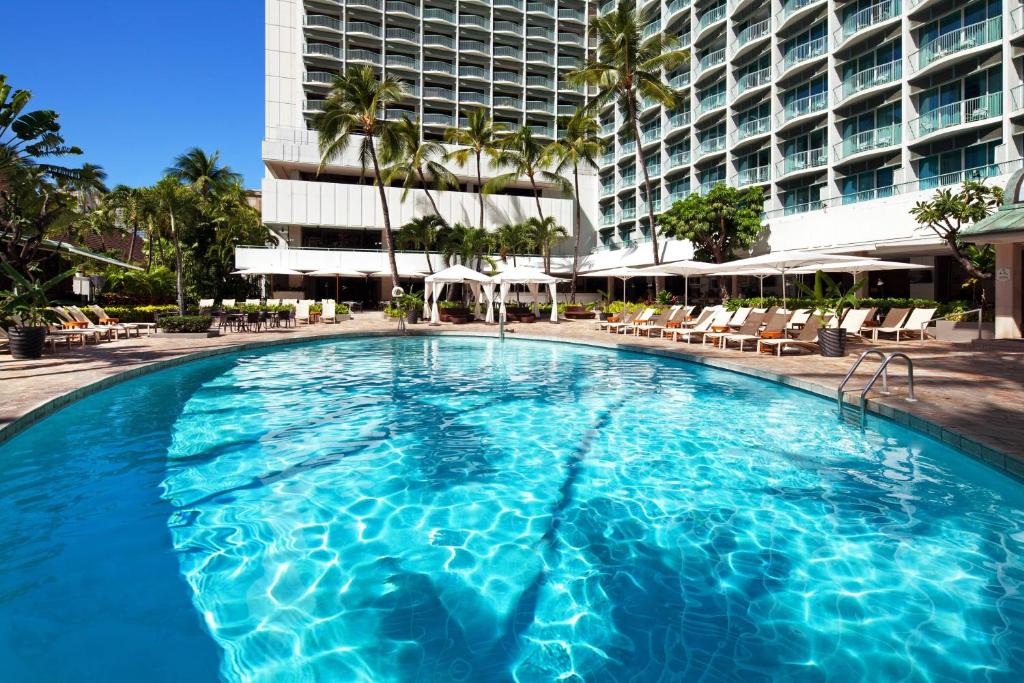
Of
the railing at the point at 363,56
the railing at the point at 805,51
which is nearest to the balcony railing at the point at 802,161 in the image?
the railing at the point at 805,51

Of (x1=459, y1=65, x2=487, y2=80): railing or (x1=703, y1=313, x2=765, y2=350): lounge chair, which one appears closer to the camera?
(x1=703, y1=313, x2=765, y2=350): lounge chair

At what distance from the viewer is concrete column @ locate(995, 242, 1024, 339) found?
14.7 metres

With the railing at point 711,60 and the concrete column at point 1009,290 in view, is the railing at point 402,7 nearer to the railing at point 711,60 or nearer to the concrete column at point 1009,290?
the railing at point 711,60

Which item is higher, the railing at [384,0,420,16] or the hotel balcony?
the railing at [384,0,420,16]

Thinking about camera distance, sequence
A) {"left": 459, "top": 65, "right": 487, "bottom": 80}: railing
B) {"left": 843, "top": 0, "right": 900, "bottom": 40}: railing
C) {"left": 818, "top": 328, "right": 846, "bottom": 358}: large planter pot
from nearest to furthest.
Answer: {"left": 818, "top": 328, "right": 846, "bottom": 358}: large planter pot
{"left": 843, "top": 0, "right": 900, "bottom": 40}: railing
{"left": 459, "top": 65, "right": 487, "bottom": 80}: railing

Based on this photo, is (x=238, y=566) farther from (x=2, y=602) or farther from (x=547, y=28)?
(x=547, y=28)

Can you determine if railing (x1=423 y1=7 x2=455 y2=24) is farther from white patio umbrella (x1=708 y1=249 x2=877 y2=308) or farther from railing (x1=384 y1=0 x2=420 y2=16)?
white patio umbrella (x1=708 y1=249 x2=877 y2=308)

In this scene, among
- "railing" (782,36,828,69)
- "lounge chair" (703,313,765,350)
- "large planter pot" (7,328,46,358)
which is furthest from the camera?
"railing" (782,36,828,69)

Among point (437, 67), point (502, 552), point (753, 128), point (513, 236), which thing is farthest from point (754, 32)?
point (502, 552)

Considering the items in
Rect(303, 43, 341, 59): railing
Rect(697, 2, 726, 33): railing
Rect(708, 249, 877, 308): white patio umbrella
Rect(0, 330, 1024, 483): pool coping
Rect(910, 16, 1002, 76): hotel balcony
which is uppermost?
Rect(303, 43, 341, 59): railing

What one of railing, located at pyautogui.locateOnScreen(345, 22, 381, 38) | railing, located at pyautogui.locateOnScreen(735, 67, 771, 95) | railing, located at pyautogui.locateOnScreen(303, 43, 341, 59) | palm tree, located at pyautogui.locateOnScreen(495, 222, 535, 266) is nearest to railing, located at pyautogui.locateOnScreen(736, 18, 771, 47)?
railing, located at pyautogui.locateOnScreen(735, 67, 771, 95)

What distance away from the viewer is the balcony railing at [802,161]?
31.6 metres

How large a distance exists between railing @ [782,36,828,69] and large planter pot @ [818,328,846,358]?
2626 centimetres

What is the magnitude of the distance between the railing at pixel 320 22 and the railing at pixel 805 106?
117 feet
